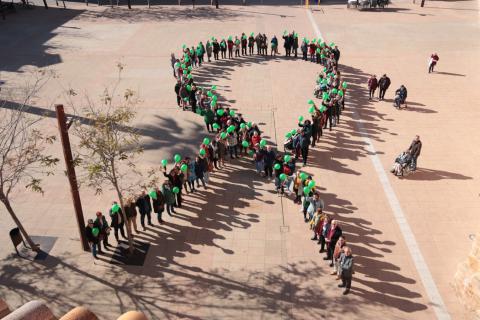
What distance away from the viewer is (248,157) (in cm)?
1596

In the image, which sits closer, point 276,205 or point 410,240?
point 410,240

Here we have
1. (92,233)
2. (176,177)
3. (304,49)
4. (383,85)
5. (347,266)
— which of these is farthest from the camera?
(304,49)

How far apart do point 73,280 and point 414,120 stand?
14.9m

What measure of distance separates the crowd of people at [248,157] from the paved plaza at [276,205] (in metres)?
0.48

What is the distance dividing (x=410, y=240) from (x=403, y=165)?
331 cm

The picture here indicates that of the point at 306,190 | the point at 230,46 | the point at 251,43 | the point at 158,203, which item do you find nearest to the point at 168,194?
the point at 158,203

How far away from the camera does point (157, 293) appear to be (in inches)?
415

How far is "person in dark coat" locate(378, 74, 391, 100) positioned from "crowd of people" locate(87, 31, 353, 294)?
2121 mm

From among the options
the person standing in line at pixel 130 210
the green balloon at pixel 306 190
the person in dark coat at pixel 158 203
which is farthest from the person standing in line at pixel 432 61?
the person standing in line at pixel 130 210

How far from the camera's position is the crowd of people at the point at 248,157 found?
1119cm

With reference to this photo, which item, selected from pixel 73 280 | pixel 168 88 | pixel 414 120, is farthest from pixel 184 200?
pixel 414 120

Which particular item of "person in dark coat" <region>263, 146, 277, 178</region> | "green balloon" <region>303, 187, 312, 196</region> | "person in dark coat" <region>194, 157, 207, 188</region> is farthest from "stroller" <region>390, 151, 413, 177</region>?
"person in dark coat" <region>194, 157, 207, 188</region>

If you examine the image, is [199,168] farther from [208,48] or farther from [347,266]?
[208,48]

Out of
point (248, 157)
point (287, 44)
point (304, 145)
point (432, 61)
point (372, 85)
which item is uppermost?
point (287, 44)
